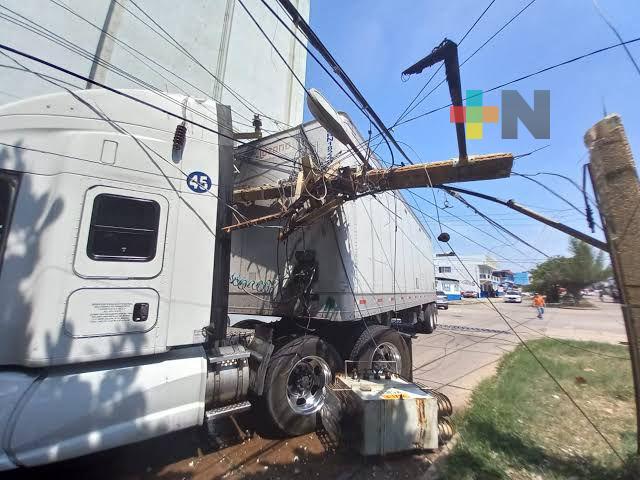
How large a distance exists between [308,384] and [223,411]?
139 cm

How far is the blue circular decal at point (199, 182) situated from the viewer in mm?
3348

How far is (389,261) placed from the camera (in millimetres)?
6617

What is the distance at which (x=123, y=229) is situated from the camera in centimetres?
289

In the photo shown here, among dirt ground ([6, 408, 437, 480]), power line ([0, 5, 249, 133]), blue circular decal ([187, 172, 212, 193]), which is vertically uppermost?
power line ([0, 5, 249, 133])

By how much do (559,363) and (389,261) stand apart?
4.89 m

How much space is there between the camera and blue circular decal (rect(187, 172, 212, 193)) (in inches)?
132

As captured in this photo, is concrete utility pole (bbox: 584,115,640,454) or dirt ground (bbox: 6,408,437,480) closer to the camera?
concrete utility pole (bbox: 584,115,640,454)

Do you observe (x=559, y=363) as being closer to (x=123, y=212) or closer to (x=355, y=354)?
(x=355, y=354)

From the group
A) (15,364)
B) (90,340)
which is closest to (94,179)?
(90,340)

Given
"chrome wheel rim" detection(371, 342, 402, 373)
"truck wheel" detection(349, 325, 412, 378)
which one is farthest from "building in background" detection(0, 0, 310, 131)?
"chrome wheel rim" detection(371, 342, 402, 373)

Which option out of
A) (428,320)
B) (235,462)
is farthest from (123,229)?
(428,320)

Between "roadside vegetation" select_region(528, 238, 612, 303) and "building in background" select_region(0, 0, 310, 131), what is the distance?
124 feet

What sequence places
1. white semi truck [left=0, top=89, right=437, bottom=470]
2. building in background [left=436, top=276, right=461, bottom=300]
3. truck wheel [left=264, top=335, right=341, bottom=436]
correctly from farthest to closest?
building in background [left=436, top=276, right=461, bottom=300] < truck wheel [left=264, top=335, right=341, bottom=436] < white semi truck [left=0, top=89, right=437, bottom=470]

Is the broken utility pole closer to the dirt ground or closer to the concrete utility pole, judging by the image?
the concrete utility pole
